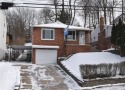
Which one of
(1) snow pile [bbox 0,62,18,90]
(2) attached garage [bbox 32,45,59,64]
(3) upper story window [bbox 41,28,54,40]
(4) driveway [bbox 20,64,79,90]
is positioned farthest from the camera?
(3) upper story window [bbox 41,28,54,40]

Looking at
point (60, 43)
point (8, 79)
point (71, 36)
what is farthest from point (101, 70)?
point (71, 36)

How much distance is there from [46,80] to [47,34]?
13.8 metres

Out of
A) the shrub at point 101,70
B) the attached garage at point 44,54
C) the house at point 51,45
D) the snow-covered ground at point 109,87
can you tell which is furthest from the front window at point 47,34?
the snow-covered ground at point 109,87

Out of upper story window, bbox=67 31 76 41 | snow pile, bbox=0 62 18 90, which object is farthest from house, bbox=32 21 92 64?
snow pile, bbox=0 62 18 90

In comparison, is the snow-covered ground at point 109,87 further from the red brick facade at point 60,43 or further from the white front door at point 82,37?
the white front door at point 82,37

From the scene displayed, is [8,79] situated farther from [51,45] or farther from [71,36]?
[71,36]

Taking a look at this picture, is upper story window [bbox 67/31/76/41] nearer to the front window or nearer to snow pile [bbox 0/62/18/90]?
the front window

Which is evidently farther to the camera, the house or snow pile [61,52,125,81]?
the house

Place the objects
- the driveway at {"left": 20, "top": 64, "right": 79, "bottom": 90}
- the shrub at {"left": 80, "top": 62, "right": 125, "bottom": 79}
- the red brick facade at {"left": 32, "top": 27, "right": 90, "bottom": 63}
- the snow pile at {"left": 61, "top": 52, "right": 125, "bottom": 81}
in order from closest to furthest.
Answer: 1. the driveway at {"left": 20, "top": 64, "right": 79, "bottom": 90}
2. the shrub at {"left": 80, "top": 62, "right": 125, "bottom": 79}
3. the snow pile at {"left": 61, "top": 52, "right": 125, "bottom": 81}
4. the red brick facade at {"left": 32, "top": 27, "right": 90, "bottom": 63}

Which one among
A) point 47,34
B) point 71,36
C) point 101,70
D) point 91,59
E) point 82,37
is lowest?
point 101,70

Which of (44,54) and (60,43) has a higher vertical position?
(60,43)

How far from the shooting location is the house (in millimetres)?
36531

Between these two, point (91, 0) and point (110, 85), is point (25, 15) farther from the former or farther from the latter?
point (110, 85)

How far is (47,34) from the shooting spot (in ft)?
123
